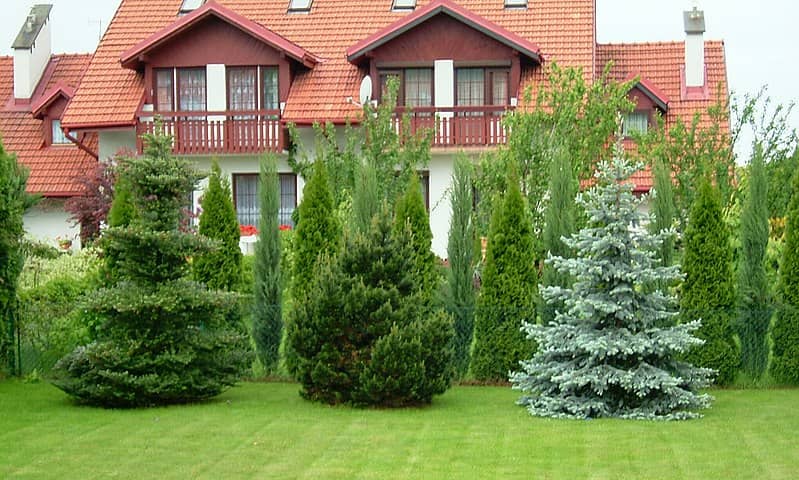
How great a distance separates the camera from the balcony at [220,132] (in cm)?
3142

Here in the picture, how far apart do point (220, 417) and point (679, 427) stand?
5.49 metres

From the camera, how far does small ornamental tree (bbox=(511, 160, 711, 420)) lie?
52.5 feet

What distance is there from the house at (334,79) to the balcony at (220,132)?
0.03 meters

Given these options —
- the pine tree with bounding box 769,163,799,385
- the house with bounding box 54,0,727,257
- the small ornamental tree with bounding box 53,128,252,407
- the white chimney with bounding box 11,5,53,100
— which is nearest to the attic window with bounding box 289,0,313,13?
the house with bounding box 54,0,727,257

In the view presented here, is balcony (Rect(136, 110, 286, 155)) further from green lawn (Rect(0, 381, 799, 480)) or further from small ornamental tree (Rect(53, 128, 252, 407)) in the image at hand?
green lawn (Rect(0, 381, 799, 480))

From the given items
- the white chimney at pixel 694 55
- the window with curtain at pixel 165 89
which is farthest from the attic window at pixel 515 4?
the window with curtain at pixel 165 89

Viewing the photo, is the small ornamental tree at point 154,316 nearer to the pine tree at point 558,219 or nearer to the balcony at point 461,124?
the pine tree at point 558,219

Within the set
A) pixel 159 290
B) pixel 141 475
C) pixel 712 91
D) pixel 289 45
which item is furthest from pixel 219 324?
pixel 712 91

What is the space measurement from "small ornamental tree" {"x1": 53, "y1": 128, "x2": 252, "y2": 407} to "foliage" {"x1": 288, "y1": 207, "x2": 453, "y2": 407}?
4.13ft

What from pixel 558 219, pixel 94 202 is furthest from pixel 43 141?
pixel 558 219

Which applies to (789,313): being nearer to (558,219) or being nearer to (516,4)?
(558,219)

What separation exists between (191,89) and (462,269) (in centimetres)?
1420

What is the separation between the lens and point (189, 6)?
1409 inches

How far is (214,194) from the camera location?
20.6m
